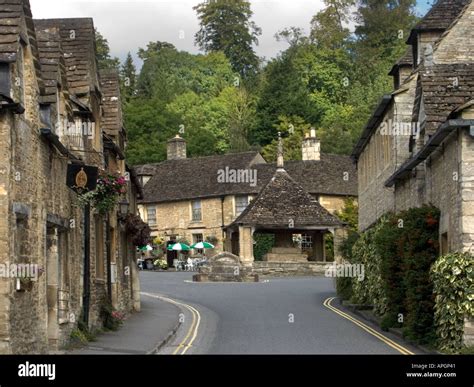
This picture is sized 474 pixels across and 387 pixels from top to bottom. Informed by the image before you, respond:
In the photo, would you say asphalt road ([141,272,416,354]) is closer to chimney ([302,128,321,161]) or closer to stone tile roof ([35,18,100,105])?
stone tile roof ([35,18,100,105])

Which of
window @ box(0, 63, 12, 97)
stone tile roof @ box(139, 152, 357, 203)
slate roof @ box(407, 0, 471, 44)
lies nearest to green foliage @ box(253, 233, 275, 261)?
stone tile roof @ box(139, 152, 357, 203)

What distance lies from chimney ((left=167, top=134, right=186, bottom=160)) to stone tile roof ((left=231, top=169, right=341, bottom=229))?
17.6 m

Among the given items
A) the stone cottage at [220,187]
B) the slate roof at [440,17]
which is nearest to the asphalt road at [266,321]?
the slate roof at [440,17]

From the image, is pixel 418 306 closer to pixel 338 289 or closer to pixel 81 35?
pixel 81 35

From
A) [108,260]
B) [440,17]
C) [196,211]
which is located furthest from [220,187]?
[108,260]

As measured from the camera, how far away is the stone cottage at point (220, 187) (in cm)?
7138

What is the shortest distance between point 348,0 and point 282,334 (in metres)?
83.2

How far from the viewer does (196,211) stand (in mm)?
73188

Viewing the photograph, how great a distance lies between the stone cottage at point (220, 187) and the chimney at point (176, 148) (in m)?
1.98

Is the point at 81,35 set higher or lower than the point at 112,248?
higher

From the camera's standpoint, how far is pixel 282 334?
83.0 feet

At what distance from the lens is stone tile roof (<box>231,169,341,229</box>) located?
59156 mm
